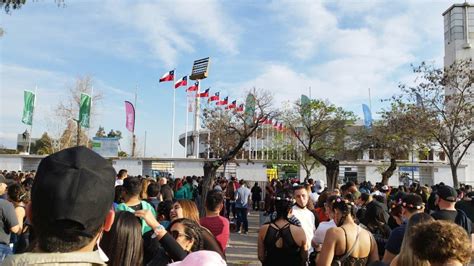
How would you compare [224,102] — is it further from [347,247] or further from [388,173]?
[347,247]

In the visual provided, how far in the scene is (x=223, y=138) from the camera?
32.8m

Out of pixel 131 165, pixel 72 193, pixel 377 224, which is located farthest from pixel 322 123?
pixel 72 193

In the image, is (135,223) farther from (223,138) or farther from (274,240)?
(223,138)

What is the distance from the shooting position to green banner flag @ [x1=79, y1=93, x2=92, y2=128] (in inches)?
1319

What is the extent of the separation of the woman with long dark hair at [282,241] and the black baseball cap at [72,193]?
2.95 m

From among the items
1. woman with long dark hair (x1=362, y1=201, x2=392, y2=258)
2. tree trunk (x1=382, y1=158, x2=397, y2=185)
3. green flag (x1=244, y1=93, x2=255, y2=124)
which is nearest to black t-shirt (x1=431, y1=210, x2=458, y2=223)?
woman with long dark hair (x1=362, y1=201, x2=392, y2=258)

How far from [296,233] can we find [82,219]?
314 centimetres

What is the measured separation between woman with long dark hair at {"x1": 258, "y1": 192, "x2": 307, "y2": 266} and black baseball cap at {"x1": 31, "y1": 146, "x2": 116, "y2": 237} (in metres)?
2.95

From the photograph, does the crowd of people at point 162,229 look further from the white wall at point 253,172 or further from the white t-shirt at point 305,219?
the white wall at point 253,172

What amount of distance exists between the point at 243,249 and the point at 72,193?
997cm

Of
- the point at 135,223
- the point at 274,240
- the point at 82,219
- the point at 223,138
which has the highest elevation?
the point at 223,138

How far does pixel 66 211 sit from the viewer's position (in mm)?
1351

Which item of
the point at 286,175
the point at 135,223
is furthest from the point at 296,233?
the point at 286,175

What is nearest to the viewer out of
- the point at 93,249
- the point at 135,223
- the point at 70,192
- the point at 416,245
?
the point at 70,192
